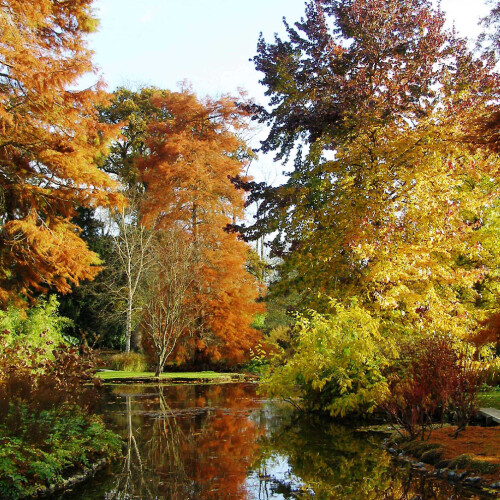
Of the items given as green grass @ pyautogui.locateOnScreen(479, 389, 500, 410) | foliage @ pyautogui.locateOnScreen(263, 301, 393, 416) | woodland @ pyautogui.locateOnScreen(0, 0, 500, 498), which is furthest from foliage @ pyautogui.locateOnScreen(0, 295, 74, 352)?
green grass @ pyautogui.locateOnScreen(479, 389, 500, 410)

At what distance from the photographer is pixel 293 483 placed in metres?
6.09

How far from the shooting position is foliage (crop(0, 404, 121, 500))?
5.20m

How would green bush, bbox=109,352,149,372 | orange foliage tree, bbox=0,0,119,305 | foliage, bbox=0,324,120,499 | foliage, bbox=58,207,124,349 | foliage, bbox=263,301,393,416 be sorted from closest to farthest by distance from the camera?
foliage, bbox=0,324,120,499, foliage, bbox=263,301,393,416, orange foliage tree, bbox=0,0,119,305, green bush, bbox=109,352,149,372, foliage, bbox=58,207,124,349

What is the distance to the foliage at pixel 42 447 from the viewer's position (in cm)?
520

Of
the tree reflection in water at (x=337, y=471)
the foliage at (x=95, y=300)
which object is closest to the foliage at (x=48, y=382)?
the tree reflection in water at (x=337, y=471)

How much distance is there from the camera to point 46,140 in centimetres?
1137

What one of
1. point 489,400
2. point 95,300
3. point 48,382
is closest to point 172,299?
point 95,300

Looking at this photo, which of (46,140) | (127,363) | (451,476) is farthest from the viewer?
(127,363)

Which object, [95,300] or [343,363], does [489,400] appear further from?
[95,300]

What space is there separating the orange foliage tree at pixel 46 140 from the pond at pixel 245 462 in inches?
149

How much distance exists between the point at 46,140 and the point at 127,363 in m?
15.3

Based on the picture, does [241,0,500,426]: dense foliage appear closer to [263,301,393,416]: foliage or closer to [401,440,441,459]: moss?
[263,301,393,416]: foliage

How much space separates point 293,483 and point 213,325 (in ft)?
62.3

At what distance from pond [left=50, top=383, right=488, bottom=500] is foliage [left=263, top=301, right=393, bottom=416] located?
2.05 ft
